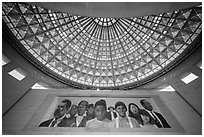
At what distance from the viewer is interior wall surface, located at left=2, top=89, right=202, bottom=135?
868cm

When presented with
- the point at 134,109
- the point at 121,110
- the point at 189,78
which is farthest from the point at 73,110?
the point at 189,78

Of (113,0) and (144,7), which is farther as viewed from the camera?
(144,7)

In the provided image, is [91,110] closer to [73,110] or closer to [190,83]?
[73,110]

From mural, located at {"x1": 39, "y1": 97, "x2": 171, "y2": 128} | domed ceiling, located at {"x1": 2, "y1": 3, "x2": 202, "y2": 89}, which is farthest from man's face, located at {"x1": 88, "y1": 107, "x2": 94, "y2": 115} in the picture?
domed ceiling, located at {"x1": 2, "y1": 3, "x2": 202, "y2": 89}

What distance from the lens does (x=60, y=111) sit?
421 inches

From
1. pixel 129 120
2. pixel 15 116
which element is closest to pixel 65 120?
pixel 15 116

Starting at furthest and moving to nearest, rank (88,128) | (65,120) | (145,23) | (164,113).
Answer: (145,23) → (164,113) → (65,120) → (88,128)

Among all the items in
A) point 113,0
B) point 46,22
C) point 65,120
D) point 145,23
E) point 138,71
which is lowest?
point 65,120

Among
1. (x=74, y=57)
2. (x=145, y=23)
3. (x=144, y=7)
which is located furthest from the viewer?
(x=74, y=57)

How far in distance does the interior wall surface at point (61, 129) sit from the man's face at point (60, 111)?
1.39m

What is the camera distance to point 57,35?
2430 cm

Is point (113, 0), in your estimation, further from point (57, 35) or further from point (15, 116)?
point (57, 35)

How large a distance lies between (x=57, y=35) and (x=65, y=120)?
19788mm

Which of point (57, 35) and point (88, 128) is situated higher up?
point (57, 35)
